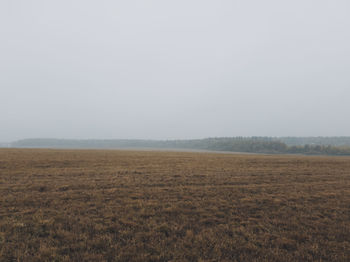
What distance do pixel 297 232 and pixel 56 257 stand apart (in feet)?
24.5

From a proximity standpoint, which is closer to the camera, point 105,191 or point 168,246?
point 168,246

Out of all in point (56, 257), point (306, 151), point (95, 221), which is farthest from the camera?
point (306, 151)

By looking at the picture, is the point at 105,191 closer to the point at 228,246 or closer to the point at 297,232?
the point at 228,246

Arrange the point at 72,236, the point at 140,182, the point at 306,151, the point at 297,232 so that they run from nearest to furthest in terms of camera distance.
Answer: the point at 72,236, the point at 297,232, the point at 140,182, the point at 306,151

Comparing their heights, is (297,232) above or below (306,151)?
above

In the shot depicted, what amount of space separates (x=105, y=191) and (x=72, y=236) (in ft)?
14.7

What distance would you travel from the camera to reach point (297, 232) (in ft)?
17.2

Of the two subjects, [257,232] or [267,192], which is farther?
[267,192]

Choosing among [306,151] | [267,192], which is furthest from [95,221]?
[306,151]

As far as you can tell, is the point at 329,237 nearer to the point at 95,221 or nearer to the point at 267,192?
the point at 267,192

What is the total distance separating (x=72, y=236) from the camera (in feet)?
15.7

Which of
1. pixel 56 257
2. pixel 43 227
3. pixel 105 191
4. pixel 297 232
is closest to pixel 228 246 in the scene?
pixel 297 232

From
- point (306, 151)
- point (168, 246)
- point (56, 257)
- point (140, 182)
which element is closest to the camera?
point (56, 257)

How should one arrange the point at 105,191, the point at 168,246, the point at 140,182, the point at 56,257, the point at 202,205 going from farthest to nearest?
the point at 140,182
the point at 105,191
the point at 202,205
the point at 168,246
the point at 56,257
